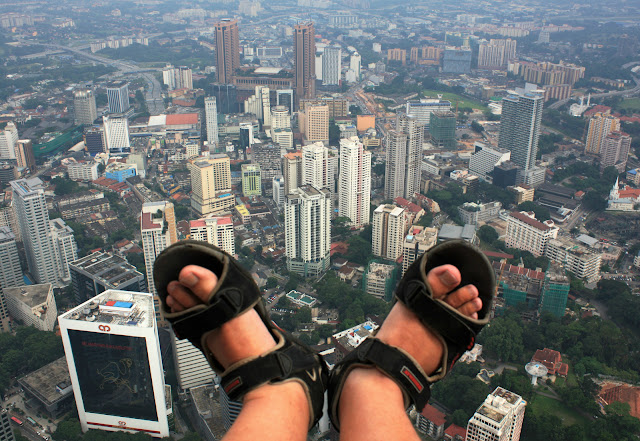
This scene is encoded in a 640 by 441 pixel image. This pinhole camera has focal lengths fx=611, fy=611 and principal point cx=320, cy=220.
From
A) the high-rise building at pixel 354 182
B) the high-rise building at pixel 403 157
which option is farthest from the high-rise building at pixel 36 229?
the high-rise building at pixel 403 157

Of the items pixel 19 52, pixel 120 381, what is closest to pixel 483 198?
pixel 120 381

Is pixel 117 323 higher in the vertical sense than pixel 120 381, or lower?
higher

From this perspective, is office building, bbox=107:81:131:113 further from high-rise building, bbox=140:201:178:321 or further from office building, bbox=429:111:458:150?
high-rise building, bbox=140:201:178:321

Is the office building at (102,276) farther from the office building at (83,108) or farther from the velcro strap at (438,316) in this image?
the office building at (83,108)

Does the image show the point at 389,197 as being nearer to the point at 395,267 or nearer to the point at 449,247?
the point at 395,267

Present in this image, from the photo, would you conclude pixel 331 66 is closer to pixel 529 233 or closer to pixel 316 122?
pixel 316 122

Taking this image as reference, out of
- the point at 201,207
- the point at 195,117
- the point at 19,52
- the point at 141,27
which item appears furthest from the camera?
the point at 141,27
